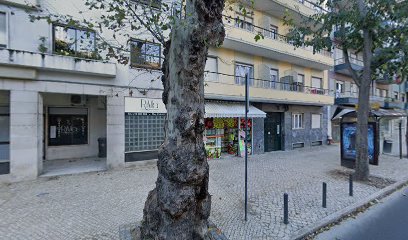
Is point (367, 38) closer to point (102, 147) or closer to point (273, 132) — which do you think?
point (273, 132)

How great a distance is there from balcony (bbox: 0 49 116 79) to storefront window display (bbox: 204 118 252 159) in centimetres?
550

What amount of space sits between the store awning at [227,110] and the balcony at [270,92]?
1.45 feet

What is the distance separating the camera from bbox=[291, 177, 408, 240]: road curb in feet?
13.8

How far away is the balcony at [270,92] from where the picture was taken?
10.9m

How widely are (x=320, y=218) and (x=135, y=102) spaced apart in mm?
7658

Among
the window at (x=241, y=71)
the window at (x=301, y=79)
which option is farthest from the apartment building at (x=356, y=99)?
the window at (x=241, y=71)

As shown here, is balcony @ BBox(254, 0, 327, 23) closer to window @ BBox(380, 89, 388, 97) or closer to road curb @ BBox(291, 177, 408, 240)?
road curb @ BBox(291, 177, 408, 240)

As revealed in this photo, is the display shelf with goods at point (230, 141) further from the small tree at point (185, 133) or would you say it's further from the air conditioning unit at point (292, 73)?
the small tree at point (185, 133)

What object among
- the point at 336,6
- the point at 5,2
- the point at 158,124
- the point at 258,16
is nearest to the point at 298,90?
the point at 258,16

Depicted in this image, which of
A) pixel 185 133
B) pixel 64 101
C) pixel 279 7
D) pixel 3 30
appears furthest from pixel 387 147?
pixel 3 30

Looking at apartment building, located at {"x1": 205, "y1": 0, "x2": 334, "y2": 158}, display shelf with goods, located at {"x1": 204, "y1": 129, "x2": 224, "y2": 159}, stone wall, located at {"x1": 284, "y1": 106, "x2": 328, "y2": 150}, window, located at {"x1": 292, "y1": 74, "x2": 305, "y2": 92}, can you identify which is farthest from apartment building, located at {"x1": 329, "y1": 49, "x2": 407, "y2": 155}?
display shelf with goods, located at {"x1": 204, "y1": 129, "x2": 224, "y2": 159}

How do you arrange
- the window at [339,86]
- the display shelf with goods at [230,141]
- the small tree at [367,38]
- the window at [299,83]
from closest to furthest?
the small tree at [367,38] < the display shelf with goods at [230,141] < the window at [299,83] < the window at [339,86]

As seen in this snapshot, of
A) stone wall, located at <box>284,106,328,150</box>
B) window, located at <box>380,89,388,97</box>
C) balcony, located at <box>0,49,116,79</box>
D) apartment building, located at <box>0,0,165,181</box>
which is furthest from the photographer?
window, located at <box>380,89,388,97</box>

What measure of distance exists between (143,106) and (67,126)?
416 centimetres
